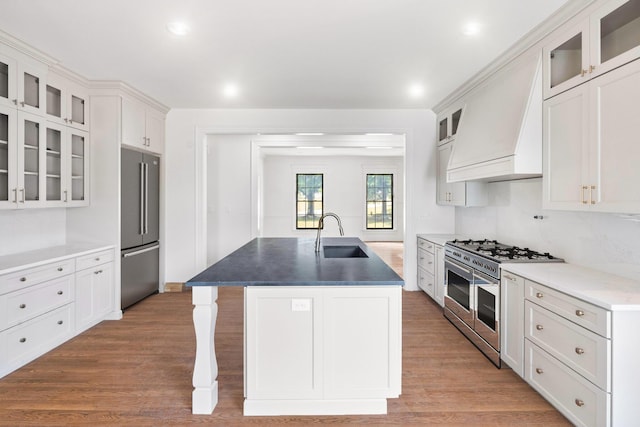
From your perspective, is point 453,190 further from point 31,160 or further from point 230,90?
point 31,160

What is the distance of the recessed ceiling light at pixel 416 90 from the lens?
387cm

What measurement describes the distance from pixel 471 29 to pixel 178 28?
223 cm

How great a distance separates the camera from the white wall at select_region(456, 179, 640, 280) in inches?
88.1

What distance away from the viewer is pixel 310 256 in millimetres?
2771

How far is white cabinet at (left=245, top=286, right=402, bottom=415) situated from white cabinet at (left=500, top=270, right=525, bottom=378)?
1003mm

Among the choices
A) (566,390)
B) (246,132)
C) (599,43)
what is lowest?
(566,390)

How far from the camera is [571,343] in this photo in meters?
1.94

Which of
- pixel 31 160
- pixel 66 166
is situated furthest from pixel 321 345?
pixel 66 166

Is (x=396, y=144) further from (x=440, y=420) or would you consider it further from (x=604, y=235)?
(x=440, y=420)

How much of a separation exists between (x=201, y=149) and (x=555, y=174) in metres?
4.22

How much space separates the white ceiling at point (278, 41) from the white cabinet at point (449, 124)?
0.29 m

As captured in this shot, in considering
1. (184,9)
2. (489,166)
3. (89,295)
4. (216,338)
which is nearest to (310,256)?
(216,338)

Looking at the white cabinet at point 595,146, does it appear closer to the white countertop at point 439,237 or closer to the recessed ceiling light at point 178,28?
the white countertop at point 439,237

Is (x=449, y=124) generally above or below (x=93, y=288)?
above
